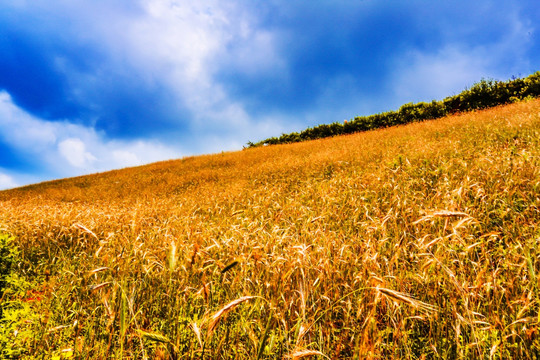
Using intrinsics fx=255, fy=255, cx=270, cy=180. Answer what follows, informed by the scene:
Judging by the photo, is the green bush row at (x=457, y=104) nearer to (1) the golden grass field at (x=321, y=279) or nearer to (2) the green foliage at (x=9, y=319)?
(1) the golden grass field at (x=321, y=279)

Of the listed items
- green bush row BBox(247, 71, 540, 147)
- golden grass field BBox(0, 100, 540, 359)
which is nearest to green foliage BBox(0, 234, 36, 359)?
golden grass field BBox(0, 100, 540, 359)

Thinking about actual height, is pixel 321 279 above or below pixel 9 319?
below

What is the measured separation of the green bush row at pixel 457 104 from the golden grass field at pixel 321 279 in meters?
13.9

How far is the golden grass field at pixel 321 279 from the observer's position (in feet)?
5.51

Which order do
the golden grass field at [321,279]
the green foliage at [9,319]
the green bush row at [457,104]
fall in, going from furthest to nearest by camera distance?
the green bush row at [457,104]
the green foliage at [9,319]
the golden grass field at [321,279]

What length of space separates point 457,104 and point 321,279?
22.9 metres

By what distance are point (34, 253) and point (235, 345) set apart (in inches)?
185

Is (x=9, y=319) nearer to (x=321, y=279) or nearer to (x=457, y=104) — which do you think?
(x=321, y=279)

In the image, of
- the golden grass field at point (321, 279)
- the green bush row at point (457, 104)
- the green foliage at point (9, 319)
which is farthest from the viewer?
the green bush row at point (457, 104)

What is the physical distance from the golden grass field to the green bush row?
547 inches

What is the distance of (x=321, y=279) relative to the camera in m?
2.38

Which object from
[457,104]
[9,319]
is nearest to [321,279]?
[9,319]

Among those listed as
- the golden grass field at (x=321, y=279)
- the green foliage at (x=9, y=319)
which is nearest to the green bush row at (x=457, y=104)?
the golden grass field at (x=321, y=279)

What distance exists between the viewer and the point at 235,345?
1.90 m
